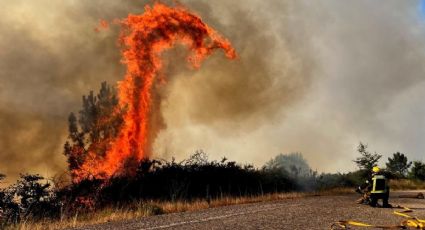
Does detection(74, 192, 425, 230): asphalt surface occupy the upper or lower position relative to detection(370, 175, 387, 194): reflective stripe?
lower

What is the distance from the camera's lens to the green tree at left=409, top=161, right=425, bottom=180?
38875 millimetres

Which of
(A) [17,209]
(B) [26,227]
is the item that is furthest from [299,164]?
(B) [26,227]

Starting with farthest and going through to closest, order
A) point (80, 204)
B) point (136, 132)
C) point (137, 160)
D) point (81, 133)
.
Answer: point (81, 133) < point (136, 132) < point (137, 160) < point (80, 204)

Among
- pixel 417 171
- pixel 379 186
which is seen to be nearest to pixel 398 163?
pixel 417 171

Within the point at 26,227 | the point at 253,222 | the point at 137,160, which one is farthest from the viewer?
the point at 137,160

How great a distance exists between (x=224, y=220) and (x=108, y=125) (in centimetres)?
1624

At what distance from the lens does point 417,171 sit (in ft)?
129

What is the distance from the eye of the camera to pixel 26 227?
40.8 feet

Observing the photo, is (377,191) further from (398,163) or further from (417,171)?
(398,163)

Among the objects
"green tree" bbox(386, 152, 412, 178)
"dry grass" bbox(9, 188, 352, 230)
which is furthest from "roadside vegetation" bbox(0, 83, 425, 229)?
"green tree" bbox(386, 152, 412, 178)

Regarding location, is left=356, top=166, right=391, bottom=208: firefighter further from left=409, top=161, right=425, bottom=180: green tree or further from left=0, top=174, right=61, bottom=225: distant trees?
left=409, top=161, right=425, bottom=180: green tree

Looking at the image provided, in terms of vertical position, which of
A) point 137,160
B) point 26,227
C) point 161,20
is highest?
point 161,20

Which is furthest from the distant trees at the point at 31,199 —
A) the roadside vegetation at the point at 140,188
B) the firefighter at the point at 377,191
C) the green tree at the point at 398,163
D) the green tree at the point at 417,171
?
the green tree at the point at 398,163

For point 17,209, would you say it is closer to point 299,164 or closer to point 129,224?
point 129,224
